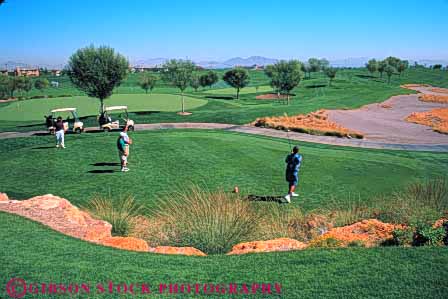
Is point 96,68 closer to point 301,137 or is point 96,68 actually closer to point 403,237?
point 301,137

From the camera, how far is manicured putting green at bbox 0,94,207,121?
41312 mm

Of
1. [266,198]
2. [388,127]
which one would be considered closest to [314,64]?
[388,127]

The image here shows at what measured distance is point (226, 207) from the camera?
1027 cm

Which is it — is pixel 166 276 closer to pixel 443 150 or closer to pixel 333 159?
pixel 333 159

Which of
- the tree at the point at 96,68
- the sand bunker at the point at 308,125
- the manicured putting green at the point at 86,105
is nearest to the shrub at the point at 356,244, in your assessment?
the sand bunker at the point at 308,125

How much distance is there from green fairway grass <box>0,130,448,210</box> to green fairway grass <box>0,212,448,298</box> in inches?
227

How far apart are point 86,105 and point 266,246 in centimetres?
4511

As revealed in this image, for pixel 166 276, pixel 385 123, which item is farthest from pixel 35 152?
pixel 385 123

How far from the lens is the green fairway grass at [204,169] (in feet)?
46.8

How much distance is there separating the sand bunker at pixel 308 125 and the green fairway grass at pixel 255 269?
73.7ft

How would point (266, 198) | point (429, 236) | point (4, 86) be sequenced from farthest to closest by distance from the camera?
point (4, 86) → point (266, 198) → point (429, 236)

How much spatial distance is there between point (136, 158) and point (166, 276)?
13.1 meters

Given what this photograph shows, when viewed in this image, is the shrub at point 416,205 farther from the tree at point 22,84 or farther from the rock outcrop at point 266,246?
the tree at point 22,84

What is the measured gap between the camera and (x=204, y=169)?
1705cm
